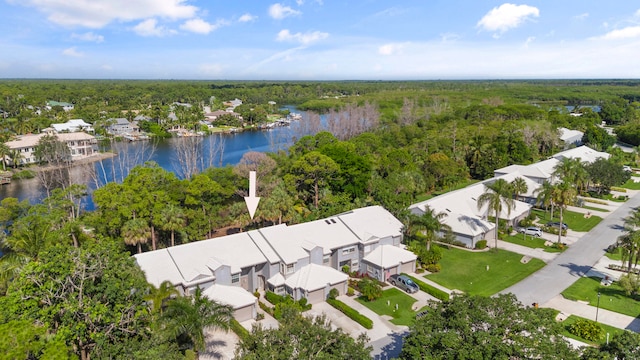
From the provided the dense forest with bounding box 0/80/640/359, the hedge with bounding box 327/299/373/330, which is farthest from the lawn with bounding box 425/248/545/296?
the hedge with bounding box 327/299/373/330

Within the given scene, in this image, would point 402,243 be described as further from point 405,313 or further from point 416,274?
point 405,313

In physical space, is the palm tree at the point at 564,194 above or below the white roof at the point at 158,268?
above

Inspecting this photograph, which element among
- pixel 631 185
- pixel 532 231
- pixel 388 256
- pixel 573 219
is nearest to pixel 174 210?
pixel 388 256

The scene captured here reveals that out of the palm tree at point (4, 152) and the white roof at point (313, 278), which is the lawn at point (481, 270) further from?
the palm tree at point (4, 152)

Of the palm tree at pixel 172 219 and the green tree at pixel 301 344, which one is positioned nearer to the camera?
the green tree at pixel 301 344

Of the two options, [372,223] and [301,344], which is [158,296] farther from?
[372,223]

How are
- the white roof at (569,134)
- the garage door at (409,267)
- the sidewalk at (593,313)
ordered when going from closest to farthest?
the sidewalk at (593,313)
the garage door at (409,267)
the white roof at (569,134)

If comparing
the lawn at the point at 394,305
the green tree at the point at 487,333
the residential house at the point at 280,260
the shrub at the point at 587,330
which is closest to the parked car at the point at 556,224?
the residential house at the point at 280,260
